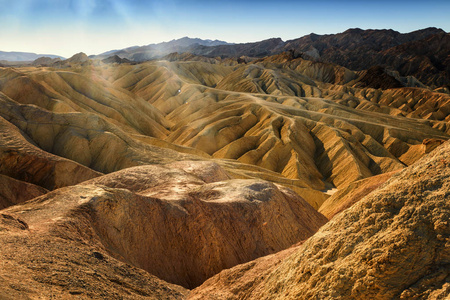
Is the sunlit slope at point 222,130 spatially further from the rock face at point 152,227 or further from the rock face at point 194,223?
the rock face at point 152,227

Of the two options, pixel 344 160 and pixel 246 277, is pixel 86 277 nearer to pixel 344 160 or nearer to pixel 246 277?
pixel 246 277

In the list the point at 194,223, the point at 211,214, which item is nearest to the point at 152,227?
the point at 194,223

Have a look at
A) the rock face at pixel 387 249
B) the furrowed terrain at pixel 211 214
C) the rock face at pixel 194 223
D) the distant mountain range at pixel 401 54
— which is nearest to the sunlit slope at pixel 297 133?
the furrowed terrain at pixel 211 214

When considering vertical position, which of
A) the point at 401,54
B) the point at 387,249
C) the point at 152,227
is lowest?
the point at 152,227

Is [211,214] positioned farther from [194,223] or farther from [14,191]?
[14,191]

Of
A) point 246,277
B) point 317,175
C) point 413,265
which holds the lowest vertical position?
point 317,175

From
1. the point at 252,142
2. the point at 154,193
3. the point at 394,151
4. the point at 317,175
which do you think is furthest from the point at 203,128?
the point at 154,193

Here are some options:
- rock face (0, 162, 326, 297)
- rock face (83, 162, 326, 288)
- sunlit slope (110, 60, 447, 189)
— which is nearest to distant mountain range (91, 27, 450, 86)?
sunlit slope (110, 60, 447, 189)

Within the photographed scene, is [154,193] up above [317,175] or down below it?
above
